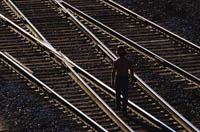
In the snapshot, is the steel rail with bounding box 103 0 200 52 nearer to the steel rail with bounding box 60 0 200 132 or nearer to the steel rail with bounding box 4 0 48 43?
the steel rail with bounding box 60 0 200 132

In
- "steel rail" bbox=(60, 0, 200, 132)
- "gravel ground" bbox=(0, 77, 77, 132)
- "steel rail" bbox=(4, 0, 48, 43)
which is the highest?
"steel rail" bbox=(4, 0, 48, 43)

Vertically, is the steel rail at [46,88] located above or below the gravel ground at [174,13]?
below

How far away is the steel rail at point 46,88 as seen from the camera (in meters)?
12.8

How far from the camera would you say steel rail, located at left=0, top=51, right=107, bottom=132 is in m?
12.8

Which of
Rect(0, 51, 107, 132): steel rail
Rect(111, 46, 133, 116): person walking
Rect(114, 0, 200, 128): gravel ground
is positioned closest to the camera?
Rect(0, 51, 107, 132): steel rail

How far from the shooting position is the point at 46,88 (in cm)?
1429

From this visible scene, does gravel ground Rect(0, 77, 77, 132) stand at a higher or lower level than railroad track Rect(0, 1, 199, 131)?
lower

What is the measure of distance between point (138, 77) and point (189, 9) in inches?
247

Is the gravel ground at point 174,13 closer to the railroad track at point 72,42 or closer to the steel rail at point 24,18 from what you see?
the railroad track at point 72,42

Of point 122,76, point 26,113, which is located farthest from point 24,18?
point 122,76

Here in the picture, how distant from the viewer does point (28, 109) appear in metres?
13.6

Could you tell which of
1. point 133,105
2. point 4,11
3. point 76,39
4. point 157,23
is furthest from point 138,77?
point 4,11

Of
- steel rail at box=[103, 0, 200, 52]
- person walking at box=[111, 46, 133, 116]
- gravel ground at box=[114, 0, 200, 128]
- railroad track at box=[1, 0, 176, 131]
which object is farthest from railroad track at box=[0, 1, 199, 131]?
gravel ground at box=[114, 0, 200, 128]

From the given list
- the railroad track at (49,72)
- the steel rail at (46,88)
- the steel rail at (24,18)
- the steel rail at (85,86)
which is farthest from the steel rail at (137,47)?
the steel rail at (46,88)
